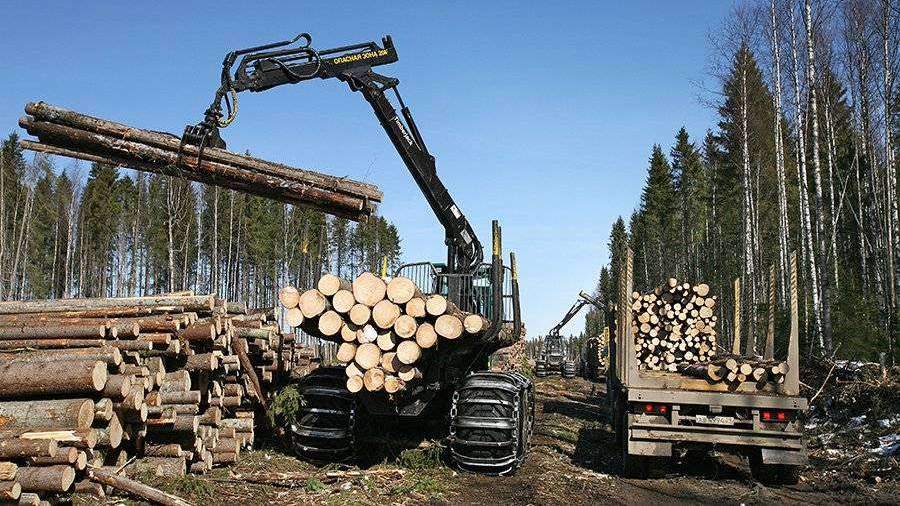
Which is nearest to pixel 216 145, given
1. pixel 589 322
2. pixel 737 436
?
pixel 737 436

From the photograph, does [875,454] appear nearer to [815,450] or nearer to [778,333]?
[815,450]

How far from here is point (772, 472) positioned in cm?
910

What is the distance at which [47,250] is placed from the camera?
50.3 m

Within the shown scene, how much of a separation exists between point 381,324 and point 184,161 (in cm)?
291

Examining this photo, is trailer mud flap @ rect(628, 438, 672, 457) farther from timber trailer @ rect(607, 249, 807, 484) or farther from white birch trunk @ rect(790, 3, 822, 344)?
white birch trunk @ rect(790, 3, 822, 344)

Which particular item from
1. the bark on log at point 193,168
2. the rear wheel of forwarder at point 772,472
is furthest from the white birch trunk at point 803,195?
the bark on log at point 193,168

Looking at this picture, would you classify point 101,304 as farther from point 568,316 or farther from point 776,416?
point 568,316

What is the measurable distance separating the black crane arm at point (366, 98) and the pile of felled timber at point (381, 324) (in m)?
2.23

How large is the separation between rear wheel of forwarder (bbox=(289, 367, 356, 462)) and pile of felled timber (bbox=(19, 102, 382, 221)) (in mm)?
2272

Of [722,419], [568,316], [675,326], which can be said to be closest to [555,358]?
[568,316]

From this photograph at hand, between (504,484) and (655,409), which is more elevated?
(655,409)

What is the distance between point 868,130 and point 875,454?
13450mm

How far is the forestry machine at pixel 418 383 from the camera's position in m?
8.58

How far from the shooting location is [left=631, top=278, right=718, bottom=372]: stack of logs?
13.4 m
